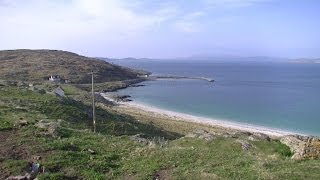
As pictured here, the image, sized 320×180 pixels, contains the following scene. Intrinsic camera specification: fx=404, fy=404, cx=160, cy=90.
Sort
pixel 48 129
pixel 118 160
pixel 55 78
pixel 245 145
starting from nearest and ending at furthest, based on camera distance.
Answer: pixel 118 160, pixel 48 129, pixel 245 145, pixel 55 78

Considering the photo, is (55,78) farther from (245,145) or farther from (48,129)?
(245,145)

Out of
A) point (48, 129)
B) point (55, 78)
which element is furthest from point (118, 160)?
point (55, 78)

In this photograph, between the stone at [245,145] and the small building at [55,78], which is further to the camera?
the small building at [55,78]

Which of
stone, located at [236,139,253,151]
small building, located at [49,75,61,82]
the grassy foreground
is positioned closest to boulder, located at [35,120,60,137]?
the grassy foreground

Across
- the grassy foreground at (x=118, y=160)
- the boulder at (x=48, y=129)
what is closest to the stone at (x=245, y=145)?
the grassy foreground at (x=118, y=160)

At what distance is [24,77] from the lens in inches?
6555

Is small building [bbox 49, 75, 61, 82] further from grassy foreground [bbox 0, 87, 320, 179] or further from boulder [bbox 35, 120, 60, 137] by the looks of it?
grassy foreground [bbox 0, 87, 320, 179]

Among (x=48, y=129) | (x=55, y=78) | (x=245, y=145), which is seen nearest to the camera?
(x=48, y=129)

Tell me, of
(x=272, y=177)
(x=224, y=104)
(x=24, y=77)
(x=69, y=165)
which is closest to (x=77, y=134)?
(x=69, y=165)

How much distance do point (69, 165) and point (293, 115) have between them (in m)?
89.3

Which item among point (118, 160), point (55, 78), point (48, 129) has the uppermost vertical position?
point (48, 129)

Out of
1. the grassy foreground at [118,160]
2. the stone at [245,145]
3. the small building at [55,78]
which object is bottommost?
the small building at [55,78]

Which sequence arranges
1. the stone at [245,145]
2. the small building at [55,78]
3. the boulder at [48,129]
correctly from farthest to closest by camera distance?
the small building at [55,78] < the stone at [245,145] < the boulder at [48,129]

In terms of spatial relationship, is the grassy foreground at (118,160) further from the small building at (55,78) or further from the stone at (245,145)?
the small building at (55,78)
